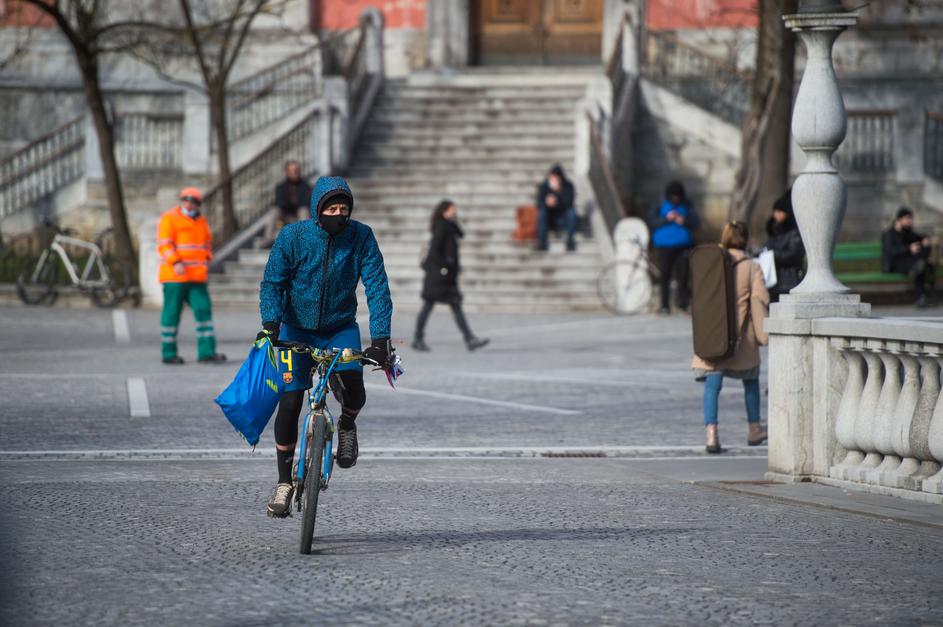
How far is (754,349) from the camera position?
12336 mm

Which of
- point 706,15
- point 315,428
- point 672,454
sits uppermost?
point 706,15

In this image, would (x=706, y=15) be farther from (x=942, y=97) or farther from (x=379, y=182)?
(x=379, y=182)

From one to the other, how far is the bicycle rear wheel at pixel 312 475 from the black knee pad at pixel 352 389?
0.28m

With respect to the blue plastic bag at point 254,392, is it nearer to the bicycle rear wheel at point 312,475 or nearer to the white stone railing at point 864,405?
the bicycle rear wheel at point 312,475

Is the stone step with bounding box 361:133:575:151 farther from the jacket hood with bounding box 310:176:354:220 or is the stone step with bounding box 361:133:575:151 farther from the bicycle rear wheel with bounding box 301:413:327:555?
the bicycle rear wheel with bounding box 301:413:327:555

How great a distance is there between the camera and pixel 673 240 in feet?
82.1

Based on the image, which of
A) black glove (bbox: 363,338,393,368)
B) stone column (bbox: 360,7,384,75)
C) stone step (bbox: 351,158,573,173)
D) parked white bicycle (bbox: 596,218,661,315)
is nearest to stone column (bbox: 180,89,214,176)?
stone column (bbox: 360,7,384,75)

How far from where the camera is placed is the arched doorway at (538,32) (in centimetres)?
3516

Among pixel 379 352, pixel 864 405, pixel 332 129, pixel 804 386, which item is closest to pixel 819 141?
pixel 804 386

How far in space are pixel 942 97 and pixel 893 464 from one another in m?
23.1

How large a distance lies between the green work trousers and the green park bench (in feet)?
37.5

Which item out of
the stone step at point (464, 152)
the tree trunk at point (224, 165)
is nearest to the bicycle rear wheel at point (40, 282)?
the tree trunk at point (224, 165)

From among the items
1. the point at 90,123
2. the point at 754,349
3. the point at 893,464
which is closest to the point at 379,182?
the point at 90,123

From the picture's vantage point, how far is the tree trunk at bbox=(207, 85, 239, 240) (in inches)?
1089
